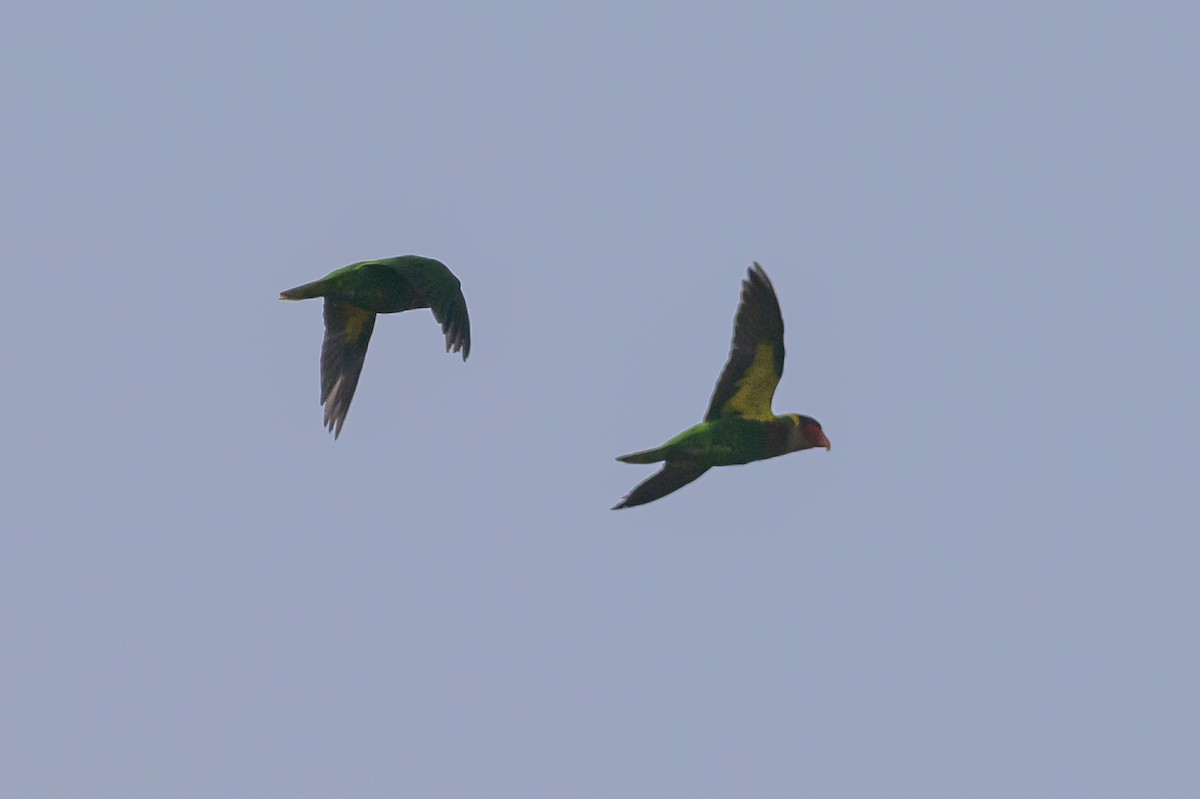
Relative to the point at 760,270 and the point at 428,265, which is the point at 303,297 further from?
the point at 760,270

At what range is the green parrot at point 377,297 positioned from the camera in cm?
2002

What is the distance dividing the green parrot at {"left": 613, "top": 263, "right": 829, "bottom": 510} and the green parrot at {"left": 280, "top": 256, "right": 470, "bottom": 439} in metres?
2.66

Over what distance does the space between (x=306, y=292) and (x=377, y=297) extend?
0.81 metres

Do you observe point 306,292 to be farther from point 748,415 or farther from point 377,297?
point 748,415

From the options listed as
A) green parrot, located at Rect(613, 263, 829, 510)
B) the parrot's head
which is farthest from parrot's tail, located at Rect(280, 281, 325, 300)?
the parrot's head

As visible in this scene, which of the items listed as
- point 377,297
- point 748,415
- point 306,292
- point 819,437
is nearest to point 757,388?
point 748,415

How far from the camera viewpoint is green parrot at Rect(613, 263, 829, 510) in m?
17.9

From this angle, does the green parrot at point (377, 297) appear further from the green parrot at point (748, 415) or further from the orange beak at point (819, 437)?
the orange beak at point (819, 437)

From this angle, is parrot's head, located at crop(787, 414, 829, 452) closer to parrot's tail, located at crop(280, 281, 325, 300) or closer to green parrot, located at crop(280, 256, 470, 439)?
green parrot, located at crop(280, 256, 470, 439)

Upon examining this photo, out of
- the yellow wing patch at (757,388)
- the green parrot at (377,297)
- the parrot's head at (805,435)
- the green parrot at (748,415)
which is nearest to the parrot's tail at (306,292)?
the green parrot at (377,297)

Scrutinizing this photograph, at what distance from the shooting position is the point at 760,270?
17.8 metres

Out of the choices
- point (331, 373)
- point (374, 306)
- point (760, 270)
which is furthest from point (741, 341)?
point (331, 373)

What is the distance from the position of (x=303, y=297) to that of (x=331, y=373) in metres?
1.86

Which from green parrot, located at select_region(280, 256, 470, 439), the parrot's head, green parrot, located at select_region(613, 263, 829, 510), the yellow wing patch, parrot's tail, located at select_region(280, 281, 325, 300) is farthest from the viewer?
parrot's tail, located at select_region(280, 281, 325, 300)
